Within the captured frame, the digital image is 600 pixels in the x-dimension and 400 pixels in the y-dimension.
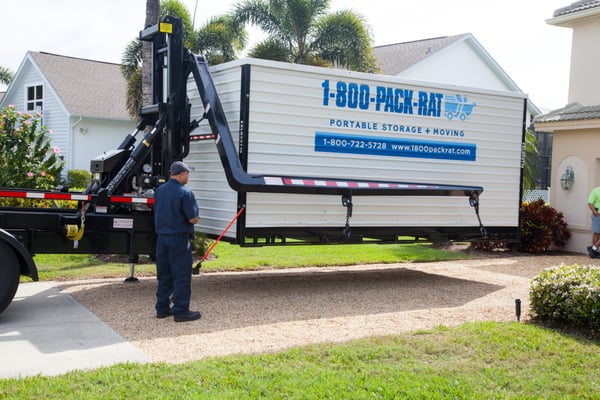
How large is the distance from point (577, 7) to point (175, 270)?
1307cm

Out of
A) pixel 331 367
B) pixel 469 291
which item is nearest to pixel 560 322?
pixel 469 291

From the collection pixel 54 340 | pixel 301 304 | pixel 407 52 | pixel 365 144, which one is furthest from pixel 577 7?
pixel 54 340

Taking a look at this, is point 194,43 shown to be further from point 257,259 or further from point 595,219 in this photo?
point 595,219

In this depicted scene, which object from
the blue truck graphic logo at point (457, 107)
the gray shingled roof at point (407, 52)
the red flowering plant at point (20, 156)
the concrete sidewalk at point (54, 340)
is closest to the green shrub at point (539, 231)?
the blue truck graphic logo at point (457, 107)

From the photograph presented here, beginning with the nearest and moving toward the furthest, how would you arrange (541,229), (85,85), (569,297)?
(569,297) < (541,229) < (85,85)

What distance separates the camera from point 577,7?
1580 cm

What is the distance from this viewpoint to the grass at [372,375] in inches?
190

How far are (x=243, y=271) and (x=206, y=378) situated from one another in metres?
5.94

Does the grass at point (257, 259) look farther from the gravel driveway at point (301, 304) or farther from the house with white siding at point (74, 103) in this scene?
the house with white siding at point (74, 103)

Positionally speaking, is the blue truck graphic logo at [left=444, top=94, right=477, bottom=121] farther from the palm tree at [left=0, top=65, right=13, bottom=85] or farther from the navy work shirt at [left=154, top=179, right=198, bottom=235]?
the palm tree at [left=0, top=65, right=13, bottom=85]

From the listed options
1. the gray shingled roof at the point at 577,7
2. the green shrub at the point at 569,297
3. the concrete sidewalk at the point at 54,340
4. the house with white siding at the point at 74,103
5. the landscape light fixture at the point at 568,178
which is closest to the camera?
the concrete sidewalk at the point at 54,340

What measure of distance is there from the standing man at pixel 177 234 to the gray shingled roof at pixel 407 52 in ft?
70.3

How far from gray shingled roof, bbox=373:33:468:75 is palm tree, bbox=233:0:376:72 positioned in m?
8.73

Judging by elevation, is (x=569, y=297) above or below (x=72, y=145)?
below
